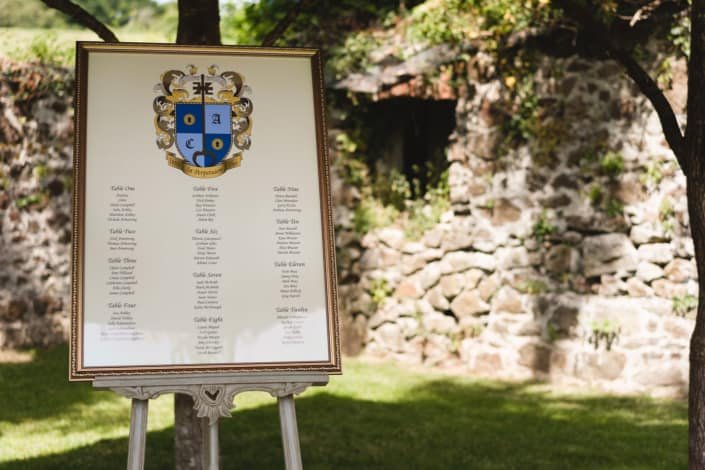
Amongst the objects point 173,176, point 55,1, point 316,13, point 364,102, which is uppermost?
point 316,13

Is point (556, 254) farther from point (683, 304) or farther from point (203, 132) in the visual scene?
point (203, 132)

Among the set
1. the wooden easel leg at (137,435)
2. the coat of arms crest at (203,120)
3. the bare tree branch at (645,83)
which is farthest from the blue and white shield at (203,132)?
the bare tree branch at (645,83)

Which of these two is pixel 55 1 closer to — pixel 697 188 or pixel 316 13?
→ pixel 697 188

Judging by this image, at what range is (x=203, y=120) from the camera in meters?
3.94

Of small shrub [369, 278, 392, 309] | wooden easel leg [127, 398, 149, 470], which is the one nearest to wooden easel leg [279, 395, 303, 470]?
wooden easel leg [127, 398, 149, 470]

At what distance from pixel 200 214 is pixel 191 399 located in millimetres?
1050

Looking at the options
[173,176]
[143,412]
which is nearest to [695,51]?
[173,176]

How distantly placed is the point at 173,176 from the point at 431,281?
17.1 ft

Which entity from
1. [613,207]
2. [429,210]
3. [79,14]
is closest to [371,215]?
[429,210]

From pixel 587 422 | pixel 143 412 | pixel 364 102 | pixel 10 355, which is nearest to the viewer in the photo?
pixel 143 412

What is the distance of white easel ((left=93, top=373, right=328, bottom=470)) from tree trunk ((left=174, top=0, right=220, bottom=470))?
65 centimetres

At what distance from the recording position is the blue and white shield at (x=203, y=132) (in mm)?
3889

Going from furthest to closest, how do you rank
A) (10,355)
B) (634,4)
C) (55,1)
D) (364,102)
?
(364,102), (10,355), (634,4), (55,1)

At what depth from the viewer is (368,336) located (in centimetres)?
927
